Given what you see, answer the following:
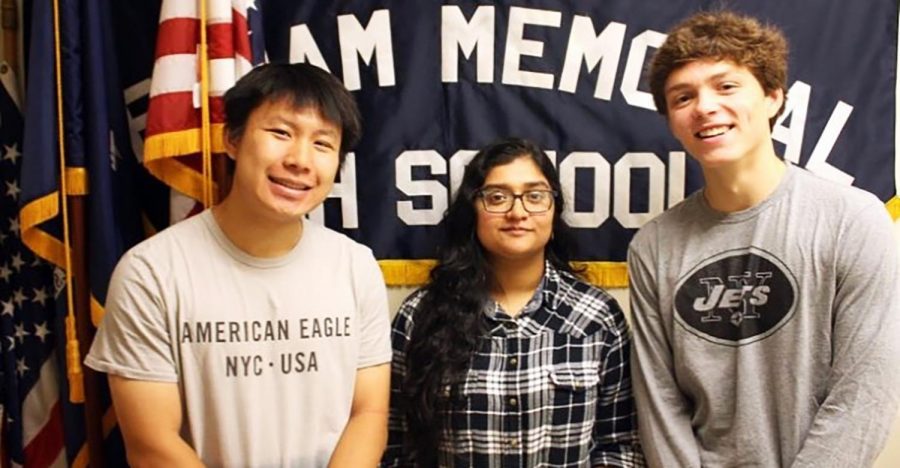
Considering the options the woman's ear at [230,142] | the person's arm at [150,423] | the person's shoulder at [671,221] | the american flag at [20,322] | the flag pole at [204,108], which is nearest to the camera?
the person's arm at [150,423]

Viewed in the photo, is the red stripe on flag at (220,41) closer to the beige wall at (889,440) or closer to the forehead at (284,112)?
the forehead at (284,112)

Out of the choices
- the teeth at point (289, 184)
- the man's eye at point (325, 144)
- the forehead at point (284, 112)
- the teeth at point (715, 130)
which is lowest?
the teeth at point (289, 184)

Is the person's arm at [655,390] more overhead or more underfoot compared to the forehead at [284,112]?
more underfoot

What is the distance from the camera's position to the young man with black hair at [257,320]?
1.28 meters

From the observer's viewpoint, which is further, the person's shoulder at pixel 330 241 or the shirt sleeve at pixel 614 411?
the shirt sleeve at pixel 614 411

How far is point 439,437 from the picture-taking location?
1577 millimetres

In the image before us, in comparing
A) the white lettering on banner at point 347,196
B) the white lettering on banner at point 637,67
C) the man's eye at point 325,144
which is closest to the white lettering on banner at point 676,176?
the white lettering on banner at point 637,67

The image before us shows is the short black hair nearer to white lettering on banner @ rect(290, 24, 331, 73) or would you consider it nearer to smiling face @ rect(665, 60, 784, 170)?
white lettering on banner @ rect(290, 24, 331, 73)

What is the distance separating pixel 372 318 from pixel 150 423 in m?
0.43

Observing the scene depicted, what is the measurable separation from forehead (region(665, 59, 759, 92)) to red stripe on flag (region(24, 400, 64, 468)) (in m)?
1.65

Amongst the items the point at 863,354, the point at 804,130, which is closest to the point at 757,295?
the point at 863,354

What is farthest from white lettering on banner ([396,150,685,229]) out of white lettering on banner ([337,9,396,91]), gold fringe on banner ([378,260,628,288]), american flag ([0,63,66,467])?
american flag ([0,63,66,467])

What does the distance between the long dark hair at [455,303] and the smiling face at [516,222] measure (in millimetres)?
25

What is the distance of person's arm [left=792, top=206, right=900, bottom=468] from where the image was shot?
4.29 feet
